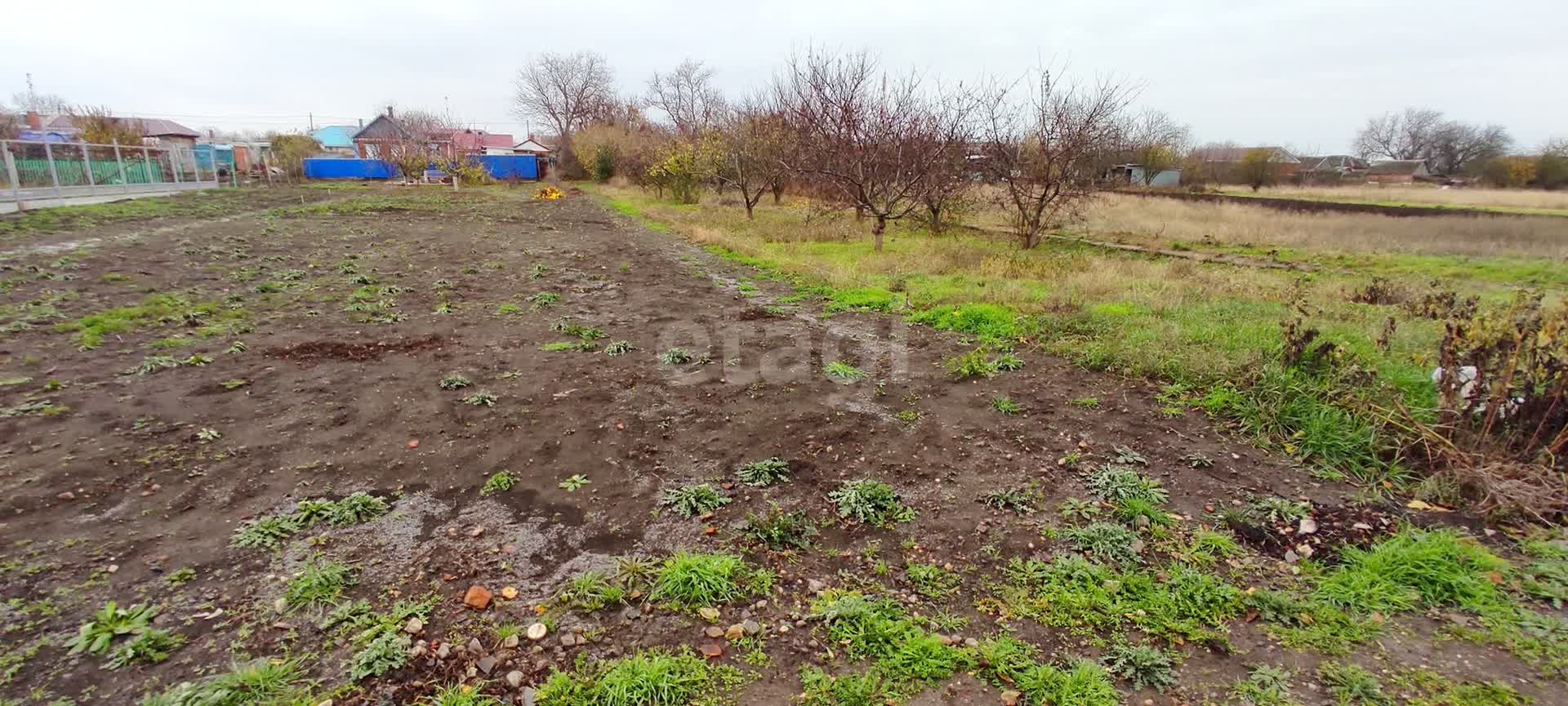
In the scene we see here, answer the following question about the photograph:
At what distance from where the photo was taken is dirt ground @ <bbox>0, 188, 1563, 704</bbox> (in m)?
2.53

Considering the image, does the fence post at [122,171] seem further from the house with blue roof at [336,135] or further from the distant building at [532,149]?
the house with blue roof at [336,135]

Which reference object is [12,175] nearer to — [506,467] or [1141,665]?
[506,467]

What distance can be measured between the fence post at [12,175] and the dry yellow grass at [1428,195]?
48054 millimetres

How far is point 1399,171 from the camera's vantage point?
5147 centimetres

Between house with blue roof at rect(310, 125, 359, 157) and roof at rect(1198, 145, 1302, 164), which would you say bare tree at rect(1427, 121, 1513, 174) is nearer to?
roof at rect(1198, 145, 1302, 164)

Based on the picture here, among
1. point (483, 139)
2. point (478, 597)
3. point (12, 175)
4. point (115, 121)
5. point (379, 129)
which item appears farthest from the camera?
point (483, 139)

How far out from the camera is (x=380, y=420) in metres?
4.58

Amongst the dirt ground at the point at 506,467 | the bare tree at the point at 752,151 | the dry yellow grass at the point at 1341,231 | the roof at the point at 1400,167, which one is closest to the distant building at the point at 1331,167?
the roof at the point at 1400,167

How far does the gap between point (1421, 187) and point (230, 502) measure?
55844 millimetres

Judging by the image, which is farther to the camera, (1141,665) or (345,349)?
(345,349)

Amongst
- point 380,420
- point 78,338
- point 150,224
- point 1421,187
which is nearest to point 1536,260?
point 380,420

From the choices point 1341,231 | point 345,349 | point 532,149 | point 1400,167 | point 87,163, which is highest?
point 532,149

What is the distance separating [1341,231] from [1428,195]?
24.3 meters

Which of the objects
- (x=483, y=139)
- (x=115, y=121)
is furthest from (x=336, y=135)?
(x=115, y=121)
